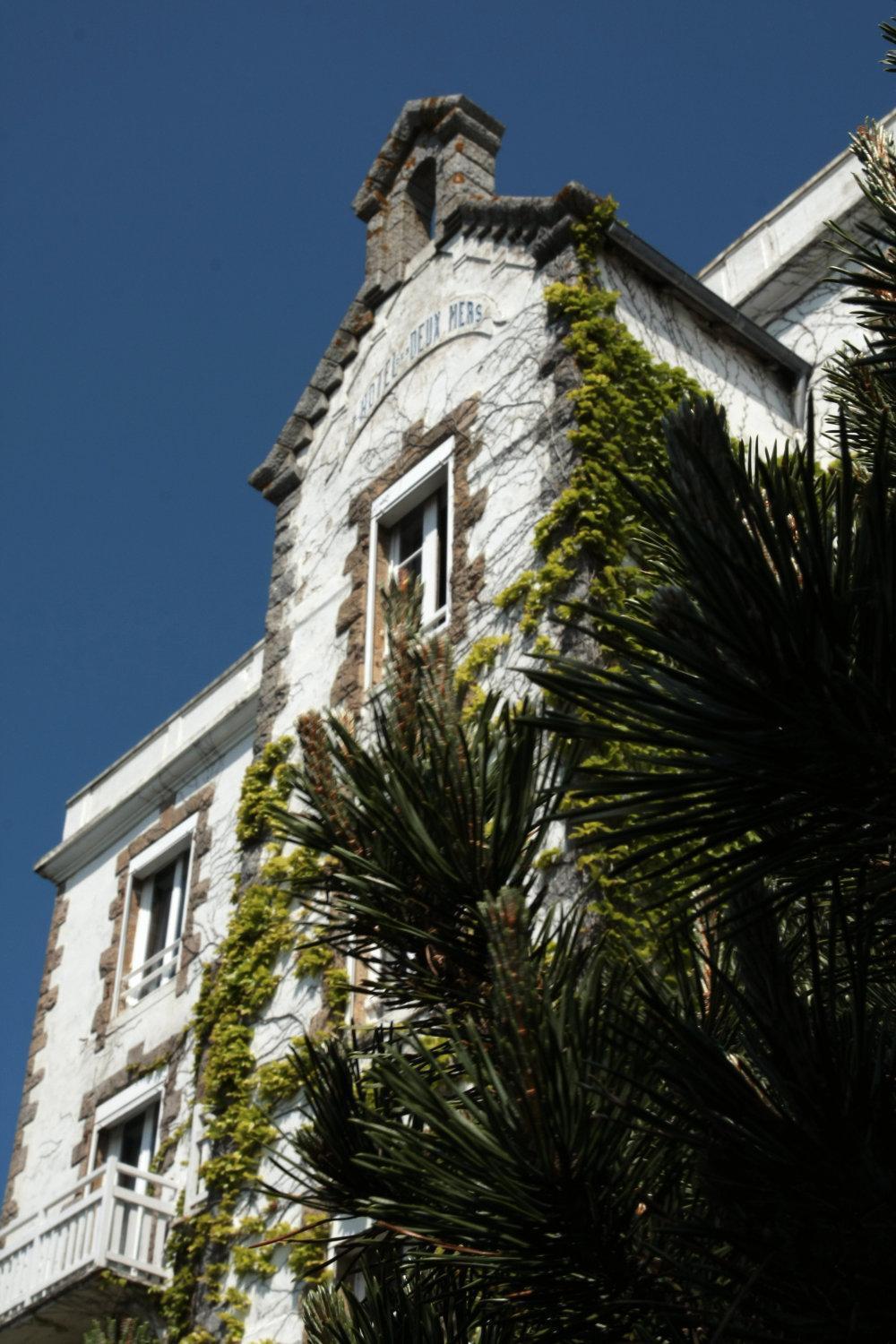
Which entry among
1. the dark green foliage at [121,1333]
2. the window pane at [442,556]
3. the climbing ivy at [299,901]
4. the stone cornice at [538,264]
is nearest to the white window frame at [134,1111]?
the dark green foliage at [121,1333]

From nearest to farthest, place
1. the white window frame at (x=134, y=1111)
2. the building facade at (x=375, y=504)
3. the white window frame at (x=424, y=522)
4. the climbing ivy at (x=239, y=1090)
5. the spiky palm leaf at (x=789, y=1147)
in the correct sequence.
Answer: the spiky palm leaf at (x=789, y=1147), the climbing ivy at (x=239, y=1090), the building facade at (x=375, y=504), the white window frame at (x=424, y=522), the white window frame at (x=134, y=1111)

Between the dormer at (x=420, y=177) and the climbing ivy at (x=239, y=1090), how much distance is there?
5.05 meters

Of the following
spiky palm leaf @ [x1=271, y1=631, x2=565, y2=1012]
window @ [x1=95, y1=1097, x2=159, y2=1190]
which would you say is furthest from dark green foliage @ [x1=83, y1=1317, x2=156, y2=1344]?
spiky palm leaf @ [x1=271, y1=631, x2=565, y2=1012]

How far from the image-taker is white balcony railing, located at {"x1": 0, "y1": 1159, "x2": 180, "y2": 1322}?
12.9 metres

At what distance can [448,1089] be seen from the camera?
4219mm

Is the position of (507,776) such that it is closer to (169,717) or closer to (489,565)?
(489,565)

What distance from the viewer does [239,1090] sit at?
11.5 meters

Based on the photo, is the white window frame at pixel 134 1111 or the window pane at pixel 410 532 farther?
the white window frame at pixel 134 1111

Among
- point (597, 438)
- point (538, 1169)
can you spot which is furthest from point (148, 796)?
point (538, 1169)

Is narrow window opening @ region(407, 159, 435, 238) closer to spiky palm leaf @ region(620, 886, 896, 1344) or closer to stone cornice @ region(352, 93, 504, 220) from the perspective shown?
stone cornice @ region(352, 93, 504, 220)

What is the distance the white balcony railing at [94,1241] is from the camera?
1288 centimetres

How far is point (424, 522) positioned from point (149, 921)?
730 cm

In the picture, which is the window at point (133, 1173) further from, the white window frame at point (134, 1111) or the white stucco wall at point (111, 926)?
the white stucco wall at point (111, 926)

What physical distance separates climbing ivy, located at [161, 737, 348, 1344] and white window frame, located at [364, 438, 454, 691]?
1497mm
